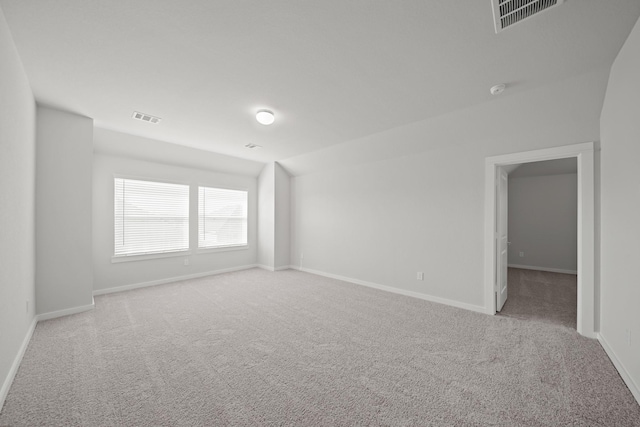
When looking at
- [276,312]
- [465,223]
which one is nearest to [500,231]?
[465,223]

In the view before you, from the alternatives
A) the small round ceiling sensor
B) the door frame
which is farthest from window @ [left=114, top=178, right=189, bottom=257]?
the door frame

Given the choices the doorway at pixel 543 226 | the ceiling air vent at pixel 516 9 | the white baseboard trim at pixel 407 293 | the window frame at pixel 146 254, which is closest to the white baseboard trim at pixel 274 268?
the white baseboard trim at pixel 407 293

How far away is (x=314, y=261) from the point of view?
6.02m

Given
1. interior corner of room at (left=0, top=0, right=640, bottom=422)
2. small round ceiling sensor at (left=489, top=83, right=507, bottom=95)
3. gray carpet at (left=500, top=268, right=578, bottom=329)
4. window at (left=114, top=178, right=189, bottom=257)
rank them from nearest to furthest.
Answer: interior corner of room at (left=0, top=0, right=640, bottom=422)
small round ceiling sensor at (left=489, top=83, right=507, bottom=95)
gray carpet at (left=500, top=268, right=578, bottom=329)
window at (left=114, top=178, right=189, bottom=257)

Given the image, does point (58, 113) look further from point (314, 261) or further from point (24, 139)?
point (314, 261)

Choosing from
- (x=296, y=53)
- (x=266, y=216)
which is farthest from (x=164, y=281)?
(x=296, y=53)

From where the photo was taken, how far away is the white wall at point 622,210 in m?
1.92

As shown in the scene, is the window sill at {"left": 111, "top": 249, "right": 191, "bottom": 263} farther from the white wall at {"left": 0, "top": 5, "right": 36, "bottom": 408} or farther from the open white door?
the open white door

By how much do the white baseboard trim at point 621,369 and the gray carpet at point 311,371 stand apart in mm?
54

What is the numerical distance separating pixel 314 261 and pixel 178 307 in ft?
9.82

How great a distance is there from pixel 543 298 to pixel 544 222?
11.0ft

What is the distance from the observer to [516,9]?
1676 millimetres

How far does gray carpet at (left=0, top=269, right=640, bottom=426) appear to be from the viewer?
1729 millimetres

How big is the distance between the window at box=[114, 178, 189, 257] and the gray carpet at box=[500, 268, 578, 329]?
5.88m
